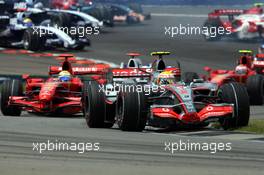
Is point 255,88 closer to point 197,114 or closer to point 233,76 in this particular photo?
point 233,76

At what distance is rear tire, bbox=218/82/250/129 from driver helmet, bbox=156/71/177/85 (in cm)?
110

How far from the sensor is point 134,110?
16.1m

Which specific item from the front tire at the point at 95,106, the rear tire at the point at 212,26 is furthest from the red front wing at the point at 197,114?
the rear tire at the point at 212,26

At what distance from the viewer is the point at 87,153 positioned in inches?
526

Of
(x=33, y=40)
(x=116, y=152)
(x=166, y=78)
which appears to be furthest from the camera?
(x=33, y=40)

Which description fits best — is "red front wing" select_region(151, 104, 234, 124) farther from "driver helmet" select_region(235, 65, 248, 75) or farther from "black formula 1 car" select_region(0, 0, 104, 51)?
"black formula 1 car" select_region(0, 0, 104, 51)

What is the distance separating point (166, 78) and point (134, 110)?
5.84 feet

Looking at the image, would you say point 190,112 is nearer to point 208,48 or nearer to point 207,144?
point 207,144

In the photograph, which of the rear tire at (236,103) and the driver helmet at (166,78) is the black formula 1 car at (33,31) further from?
the rear tire at (236,103)

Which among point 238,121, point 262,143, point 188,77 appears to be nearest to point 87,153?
point 262,143

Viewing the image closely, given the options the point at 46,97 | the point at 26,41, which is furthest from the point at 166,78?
the point at 26,41

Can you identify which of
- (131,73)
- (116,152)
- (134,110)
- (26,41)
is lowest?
(26,41)

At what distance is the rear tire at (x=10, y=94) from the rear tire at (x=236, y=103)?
5.17m

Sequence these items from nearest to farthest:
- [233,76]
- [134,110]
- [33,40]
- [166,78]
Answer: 1. [134,110]
2. [166,78]
3. [233,76]
4. [33,40]
